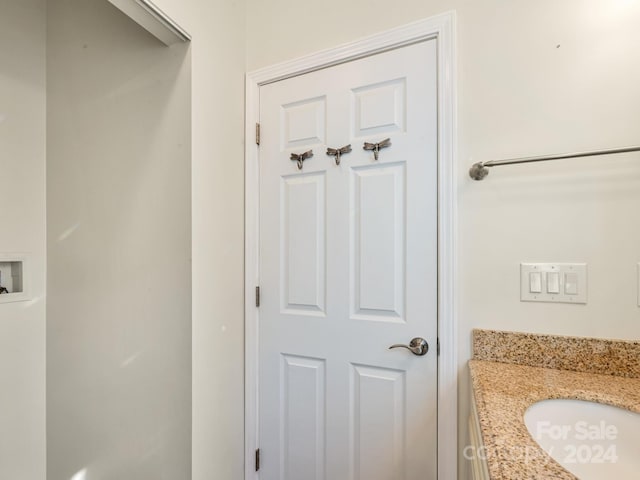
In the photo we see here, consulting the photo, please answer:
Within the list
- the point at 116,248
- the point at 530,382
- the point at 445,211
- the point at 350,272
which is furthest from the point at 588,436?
the point at 116,248

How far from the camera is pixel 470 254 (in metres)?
1.13

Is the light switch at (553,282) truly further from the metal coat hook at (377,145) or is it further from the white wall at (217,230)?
the white wall at (217,230)

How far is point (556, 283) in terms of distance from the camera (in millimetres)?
1023

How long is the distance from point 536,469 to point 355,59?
139 cm

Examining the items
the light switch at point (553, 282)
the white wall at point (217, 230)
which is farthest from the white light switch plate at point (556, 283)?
the white wall at point (217, 230)

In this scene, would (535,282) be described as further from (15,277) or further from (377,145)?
(15,277)

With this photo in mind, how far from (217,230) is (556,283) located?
4.08 ft

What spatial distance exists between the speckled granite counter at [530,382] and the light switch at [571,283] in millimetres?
148

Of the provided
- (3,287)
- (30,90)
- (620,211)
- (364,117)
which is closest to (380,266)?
(364,117)

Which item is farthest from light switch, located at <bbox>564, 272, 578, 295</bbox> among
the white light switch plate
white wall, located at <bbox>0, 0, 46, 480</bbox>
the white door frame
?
white wall, located at <bbox>0, 0, 46, 480</bbox>

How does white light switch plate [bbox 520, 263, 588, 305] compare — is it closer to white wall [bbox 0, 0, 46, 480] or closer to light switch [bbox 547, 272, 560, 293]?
light switch [bbox 547, 272, 560, 293]

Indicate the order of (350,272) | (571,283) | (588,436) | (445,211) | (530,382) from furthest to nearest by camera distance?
(350,272)
(445,211)
(571,283)
(530,382)
(588,436)

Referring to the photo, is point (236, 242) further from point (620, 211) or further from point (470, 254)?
point (620, 211)

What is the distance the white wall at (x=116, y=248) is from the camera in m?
1.21
